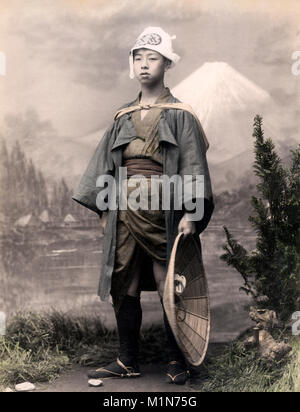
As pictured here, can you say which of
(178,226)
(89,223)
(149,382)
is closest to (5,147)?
(89,223)

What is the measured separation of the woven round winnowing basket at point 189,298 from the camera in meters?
4.63

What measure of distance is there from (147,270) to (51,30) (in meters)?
2.31

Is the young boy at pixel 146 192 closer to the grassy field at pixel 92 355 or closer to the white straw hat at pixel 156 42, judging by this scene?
the white straw hat at pixel 156 42

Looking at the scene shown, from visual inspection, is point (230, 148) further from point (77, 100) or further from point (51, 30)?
point (51, 30)

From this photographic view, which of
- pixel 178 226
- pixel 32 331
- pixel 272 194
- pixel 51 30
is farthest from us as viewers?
pixel 51 30

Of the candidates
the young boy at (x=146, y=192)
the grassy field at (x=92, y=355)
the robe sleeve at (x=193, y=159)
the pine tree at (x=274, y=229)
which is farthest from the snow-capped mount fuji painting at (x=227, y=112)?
the grassy field at (x=92, y=355)

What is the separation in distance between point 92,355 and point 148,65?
2158 millimetres

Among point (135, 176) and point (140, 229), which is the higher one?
point (135, 176)

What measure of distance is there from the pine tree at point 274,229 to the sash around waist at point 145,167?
0.75 meters

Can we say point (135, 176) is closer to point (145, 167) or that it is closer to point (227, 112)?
point (145, 167)

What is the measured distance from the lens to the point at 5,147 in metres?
6.23

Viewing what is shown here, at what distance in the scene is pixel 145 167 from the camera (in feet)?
16.1

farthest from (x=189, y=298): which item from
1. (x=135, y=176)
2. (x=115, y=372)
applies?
(x=135, y=176)

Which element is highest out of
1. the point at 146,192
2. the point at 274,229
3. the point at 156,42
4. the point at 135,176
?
the point at 156,42
